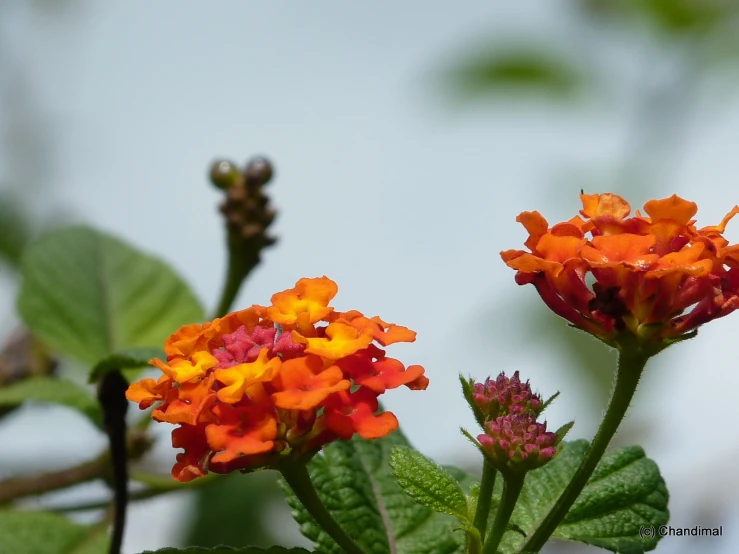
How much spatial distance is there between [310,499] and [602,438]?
12.2 inches

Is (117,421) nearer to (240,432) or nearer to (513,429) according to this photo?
(240,432)

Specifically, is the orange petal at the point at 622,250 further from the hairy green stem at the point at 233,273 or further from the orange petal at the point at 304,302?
the hairy green stem at the point at 233,273

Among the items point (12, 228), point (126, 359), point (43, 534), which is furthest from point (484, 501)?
point (12, 228)

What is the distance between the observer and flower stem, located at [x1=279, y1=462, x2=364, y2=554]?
0.96 m

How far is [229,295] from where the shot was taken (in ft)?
5.63

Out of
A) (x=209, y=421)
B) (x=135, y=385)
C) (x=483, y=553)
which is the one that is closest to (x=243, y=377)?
(x=209, y=421)

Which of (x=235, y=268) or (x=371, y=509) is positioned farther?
(x=235, y=268)

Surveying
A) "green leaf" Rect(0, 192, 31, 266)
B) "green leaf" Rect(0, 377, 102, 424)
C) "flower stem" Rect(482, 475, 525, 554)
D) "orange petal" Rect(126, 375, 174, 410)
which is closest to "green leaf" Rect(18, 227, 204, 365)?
"green leaf" Rect(0, 377, 102, 424)

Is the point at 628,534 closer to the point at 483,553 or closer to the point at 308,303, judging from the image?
the point at 483,553

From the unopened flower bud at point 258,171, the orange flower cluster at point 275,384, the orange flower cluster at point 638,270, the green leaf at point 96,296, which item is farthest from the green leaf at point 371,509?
the green leaf at point 96,296

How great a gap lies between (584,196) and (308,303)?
34 cm

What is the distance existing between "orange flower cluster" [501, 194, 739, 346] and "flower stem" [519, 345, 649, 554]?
30 mm

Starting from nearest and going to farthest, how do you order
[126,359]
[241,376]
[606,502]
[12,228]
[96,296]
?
[241,376]
[606,502]
[126,359]
[96,296]
[12,228]

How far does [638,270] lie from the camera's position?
968 millimetres
